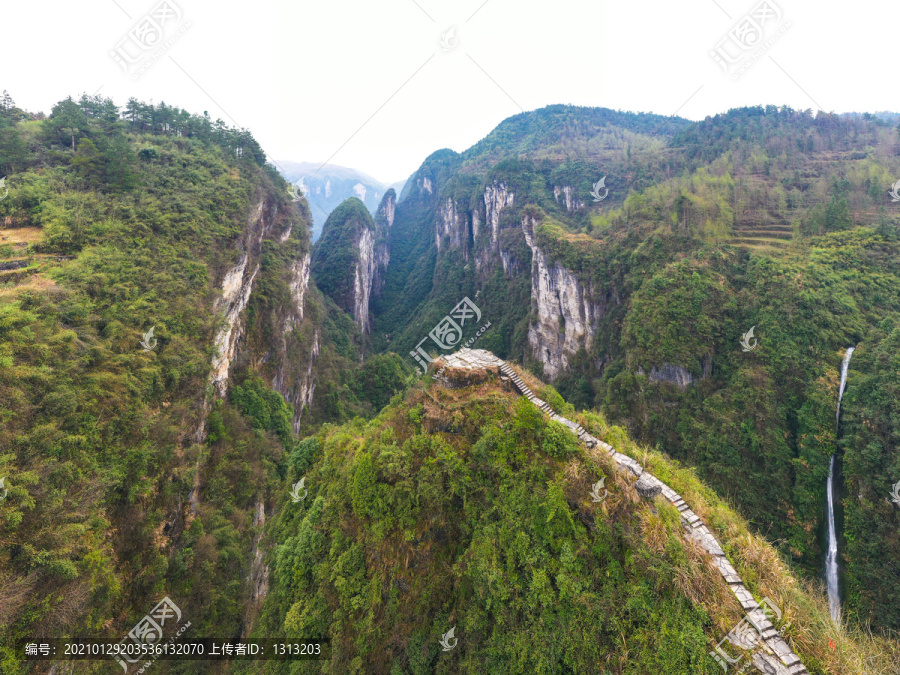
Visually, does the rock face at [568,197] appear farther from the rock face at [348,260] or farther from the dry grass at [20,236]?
the dry grass at [20,236]

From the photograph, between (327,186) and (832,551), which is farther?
(327,186)

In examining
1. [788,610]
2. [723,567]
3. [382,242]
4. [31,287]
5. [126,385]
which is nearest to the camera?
[788,610]

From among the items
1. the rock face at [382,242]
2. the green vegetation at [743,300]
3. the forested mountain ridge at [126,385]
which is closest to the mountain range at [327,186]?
the rock face at [382,242]

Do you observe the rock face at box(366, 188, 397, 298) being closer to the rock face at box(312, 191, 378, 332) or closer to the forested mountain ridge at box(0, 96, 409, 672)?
the rock face at box(312, 191, 378, 332)

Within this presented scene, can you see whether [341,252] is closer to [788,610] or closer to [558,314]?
[558,314]

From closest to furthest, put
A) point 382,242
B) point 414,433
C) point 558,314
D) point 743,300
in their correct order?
point 414,433, point 743,300, point 558,314, point 382,242

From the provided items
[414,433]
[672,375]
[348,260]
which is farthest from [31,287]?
[348,260]

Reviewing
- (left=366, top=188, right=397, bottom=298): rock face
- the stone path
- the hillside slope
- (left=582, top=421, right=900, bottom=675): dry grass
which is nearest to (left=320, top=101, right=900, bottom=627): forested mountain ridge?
(left=582, top=421, right=900, bottom=675): dry grass
